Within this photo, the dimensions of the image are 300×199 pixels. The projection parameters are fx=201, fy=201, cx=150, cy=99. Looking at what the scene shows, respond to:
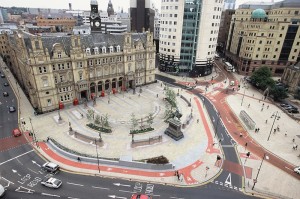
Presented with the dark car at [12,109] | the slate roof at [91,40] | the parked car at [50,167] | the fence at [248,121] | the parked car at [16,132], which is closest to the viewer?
the parked car at [50,167]

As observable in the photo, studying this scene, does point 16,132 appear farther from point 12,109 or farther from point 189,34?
point 189,34

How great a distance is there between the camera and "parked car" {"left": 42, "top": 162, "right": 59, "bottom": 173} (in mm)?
42881

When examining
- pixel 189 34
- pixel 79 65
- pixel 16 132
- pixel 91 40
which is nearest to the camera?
pixel 16 132

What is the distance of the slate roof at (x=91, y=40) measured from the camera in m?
64.5

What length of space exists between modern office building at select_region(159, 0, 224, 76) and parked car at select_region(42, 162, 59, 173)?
82149 mm

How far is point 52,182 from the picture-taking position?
39406 millimetres

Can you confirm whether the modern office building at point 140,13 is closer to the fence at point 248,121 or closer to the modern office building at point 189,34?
the modern office building at point 189,34

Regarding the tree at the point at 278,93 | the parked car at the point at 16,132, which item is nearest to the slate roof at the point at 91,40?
the parked car at the point at 16,132

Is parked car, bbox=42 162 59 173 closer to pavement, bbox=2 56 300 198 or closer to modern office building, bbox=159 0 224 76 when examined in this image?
pavement, bbox=2 56 300 198

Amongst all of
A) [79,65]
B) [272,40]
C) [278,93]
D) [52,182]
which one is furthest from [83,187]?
[272,40]

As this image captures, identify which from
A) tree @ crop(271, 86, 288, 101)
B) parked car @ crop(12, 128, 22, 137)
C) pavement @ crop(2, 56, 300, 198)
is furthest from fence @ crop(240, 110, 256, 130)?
parked car @ crop(12, 128, 22, 137)

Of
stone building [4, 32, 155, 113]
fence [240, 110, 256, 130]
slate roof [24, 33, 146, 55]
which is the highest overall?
slate roof [24, 33, 146, 55]

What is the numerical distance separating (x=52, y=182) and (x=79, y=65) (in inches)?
1638

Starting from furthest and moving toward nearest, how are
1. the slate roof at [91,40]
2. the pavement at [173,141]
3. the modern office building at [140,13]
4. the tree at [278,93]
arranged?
the modern office building at [140,13] → the tree at [278,93] → the slate roof at [91,40] → the pavement at [173,141]
